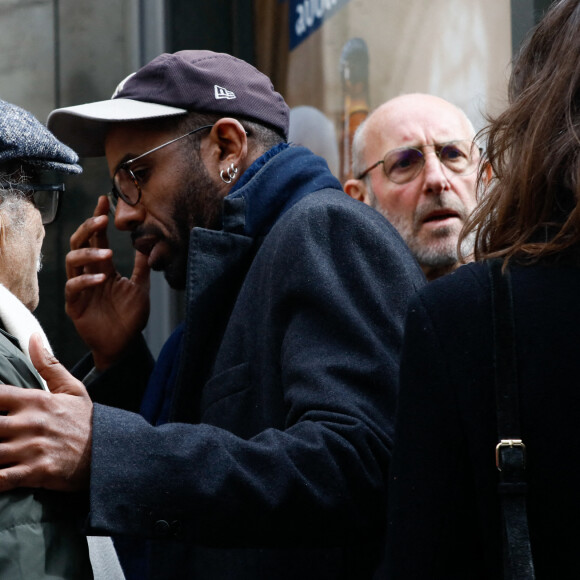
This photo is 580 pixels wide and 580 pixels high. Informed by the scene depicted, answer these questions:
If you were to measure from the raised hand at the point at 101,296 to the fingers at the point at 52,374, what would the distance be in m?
1.31

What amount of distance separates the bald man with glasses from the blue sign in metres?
1.22

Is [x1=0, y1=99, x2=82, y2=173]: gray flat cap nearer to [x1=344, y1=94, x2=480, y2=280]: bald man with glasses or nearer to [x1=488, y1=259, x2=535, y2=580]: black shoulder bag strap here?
[x1=488, y1=259, x2=535, y2=580]: black shoulder bag strap

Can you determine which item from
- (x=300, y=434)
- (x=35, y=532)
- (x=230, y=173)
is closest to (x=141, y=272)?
(x=230, y=173)

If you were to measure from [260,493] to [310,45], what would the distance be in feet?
12.3

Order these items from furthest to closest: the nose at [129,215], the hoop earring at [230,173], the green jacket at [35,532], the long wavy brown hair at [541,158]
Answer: the nose at [129,215]
the hoop earring at [230,173]
the green jacket at [35,532]
the long wavy brown hair at [541,158]

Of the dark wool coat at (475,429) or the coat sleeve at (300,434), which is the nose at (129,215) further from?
the dark wool coat at (475,429)

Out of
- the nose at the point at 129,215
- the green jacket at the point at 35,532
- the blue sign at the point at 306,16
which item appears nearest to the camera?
the green jacket at the point at 35,532

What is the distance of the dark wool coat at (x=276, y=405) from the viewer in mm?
1882

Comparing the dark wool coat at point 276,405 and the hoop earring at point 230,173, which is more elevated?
the hoop earring at point 230,173

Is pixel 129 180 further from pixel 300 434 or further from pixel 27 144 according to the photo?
pixel 300 434

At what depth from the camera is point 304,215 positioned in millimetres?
2252

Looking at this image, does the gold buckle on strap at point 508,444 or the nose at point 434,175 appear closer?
the gold buckle on strap at point 508,444

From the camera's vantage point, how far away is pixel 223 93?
285 centimetres

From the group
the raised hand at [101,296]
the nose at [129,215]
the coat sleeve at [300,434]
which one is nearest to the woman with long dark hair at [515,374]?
the coat sleeve at [300,434]
